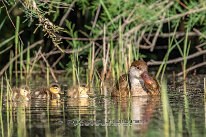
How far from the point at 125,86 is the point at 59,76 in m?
4.59

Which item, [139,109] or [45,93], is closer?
[139,109]

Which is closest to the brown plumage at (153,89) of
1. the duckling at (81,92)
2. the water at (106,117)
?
the water at (106,117)

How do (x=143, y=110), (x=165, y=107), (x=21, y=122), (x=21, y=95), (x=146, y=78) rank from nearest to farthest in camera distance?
1. (x=21, y=122)
2. (x=143, y=110)
3. (x=165, y=107)
4. (x=21, y=95)
5. (x=146, y=78)

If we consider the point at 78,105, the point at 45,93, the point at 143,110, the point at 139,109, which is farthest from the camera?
the point at 45,93

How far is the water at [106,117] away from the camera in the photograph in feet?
15.4

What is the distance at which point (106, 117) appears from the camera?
5484 millimetres

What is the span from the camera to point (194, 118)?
17.2 feet

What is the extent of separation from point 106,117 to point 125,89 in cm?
207

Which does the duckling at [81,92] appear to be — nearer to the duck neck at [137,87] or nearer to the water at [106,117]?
the water at [106,117]

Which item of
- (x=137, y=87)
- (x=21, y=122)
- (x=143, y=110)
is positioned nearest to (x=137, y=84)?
(x=137, y=87)

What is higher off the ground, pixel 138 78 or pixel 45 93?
pixel 138 78

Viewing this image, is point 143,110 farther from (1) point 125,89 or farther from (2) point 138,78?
(2) point 138,78

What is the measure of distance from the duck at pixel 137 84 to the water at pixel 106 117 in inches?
8.2

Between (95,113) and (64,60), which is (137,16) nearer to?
(64,60)
